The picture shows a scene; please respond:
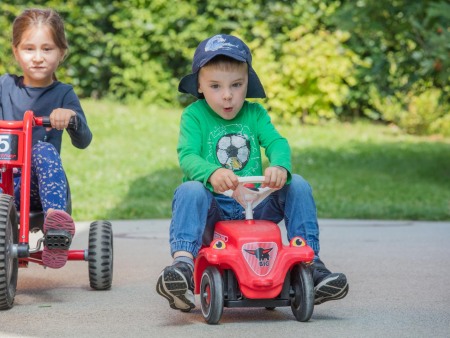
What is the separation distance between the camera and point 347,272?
17.2ft

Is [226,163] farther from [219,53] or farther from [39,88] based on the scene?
[39,88]

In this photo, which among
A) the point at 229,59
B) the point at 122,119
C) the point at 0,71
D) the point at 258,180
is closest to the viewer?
the point at 258,180

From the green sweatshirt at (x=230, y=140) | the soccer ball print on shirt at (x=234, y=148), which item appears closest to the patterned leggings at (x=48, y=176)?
the green sweatshirt at (x=230, y=140)

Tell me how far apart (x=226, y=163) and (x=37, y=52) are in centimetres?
120

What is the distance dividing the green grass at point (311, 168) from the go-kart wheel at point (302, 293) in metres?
3.86

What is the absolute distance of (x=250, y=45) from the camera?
46.5 feet

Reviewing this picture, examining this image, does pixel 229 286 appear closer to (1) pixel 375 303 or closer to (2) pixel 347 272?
(1) pixel 375 303

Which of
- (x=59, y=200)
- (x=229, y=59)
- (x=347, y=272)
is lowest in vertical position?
(x=347, y=272)

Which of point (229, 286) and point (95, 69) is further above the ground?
point (95, 69)

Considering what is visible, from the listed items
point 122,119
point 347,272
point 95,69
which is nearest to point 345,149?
point 122,119

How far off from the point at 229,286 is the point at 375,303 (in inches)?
31.5

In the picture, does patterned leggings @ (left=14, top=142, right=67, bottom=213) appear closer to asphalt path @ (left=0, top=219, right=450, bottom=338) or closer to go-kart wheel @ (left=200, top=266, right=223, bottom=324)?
asphalt path @ (left=0, top=219, right=450, bottom=338)

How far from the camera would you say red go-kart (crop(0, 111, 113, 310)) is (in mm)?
4039

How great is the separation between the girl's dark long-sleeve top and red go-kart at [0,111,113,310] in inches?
10.1
